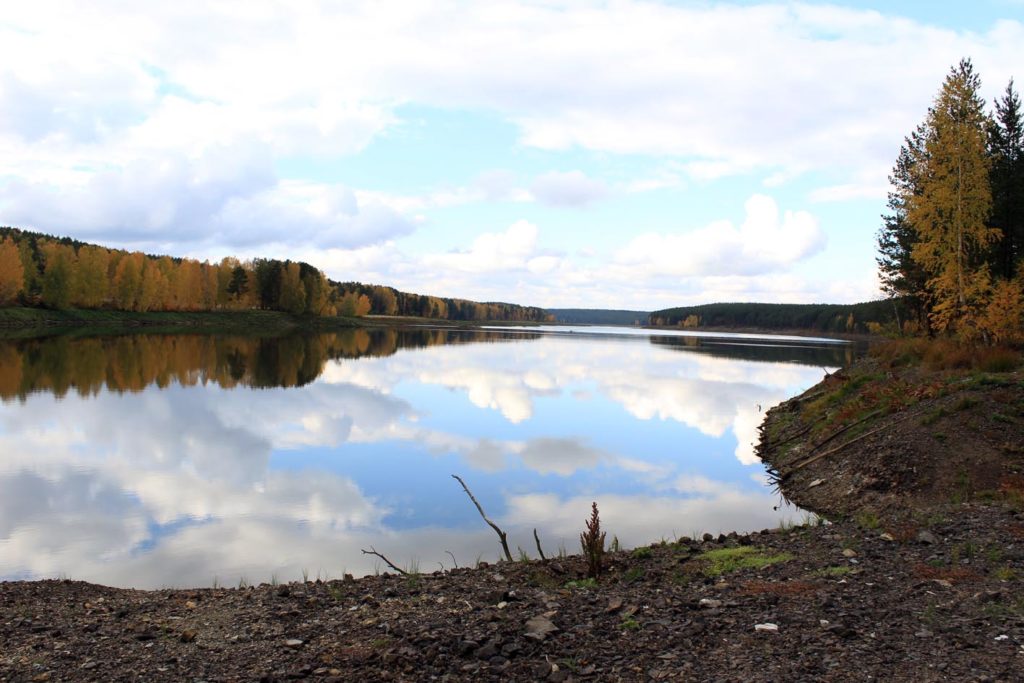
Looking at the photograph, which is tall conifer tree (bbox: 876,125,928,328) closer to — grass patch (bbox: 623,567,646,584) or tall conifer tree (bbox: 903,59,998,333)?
tall conifer tree (bbox: 903,59,998,333)

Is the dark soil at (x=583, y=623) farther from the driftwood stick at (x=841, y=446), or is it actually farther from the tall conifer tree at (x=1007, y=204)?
the tall conifer tree at (x=1007, y=204)

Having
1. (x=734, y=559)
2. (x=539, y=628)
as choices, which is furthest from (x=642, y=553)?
(x=539, y=628)

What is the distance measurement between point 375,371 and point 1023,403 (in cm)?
4903

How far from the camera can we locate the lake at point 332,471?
49.9 feet

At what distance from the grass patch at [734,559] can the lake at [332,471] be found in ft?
10.8

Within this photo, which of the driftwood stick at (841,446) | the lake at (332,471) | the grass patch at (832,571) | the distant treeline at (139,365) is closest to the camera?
the grass patch at (832,571)

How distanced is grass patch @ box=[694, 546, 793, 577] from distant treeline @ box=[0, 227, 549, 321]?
125 meters

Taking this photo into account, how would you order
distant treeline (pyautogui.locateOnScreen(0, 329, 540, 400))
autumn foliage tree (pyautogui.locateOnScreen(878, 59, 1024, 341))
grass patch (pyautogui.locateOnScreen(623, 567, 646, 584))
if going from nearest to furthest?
1. grass patch (pyautogui.locateOnScreen(623, 567, 646, 584))
2. autumn foliage tree (pyautogui.locateOnScreen(878, 59, 1024, 341))
3. distant treeline (pyautogui.locateOnScreen(0, 329, 540, 400))

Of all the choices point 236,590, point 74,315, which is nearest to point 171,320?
point 74,315

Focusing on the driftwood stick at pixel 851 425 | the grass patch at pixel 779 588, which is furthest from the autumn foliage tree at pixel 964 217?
the grass patch at pixel 779 588

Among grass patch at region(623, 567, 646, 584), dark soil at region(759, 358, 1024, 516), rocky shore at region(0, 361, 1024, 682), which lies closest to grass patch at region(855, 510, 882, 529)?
rocky shore at region(0, 361, 1024, 682)

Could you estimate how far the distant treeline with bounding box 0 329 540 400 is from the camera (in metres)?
44.0

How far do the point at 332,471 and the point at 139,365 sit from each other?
41.6 m

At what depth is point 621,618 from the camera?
30.2 feet
